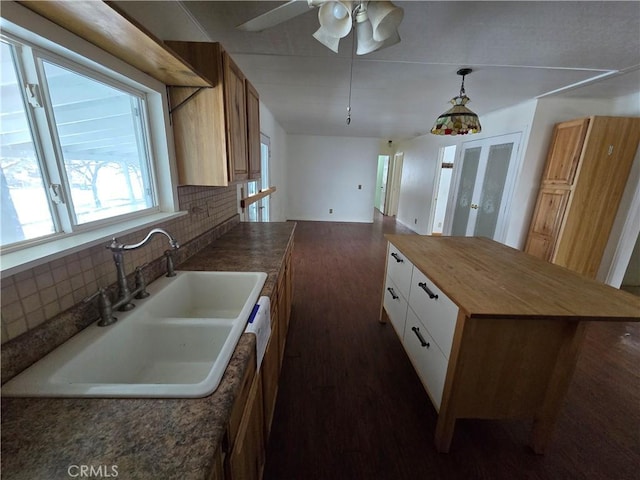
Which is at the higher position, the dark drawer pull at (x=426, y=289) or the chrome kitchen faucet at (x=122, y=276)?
the chrome kitchen faucet at (x=122, y=276)

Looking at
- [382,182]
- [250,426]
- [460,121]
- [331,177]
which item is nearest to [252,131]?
[460,121]

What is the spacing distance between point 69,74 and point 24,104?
24 cm

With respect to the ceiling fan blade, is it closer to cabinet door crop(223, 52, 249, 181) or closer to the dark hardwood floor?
cabinet door crop(223, 52, 249, 181)

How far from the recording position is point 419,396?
67.3 inches

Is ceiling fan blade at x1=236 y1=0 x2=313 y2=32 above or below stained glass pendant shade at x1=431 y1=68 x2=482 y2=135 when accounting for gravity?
above

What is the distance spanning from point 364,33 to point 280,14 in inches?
16.3

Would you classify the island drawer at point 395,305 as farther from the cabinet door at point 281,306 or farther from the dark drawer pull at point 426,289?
the cabinet door at point 281,306

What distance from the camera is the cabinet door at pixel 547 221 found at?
2.97 meters

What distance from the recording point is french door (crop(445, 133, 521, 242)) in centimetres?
356

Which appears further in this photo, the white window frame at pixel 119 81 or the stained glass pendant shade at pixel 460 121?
the stained glass pendant shade at pixel 460 121

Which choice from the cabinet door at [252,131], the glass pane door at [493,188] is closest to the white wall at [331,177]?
the glass pane door at [493,188]

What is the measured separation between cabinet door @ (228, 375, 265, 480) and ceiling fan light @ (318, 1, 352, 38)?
1.52m

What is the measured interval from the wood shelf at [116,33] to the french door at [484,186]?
12.9ft

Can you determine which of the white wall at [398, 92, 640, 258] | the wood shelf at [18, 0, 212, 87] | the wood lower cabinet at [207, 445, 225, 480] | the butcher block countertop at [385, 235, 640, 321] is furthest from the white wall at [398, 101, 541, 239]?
the wood lower cabinet at [207, 445, 225, 480]
